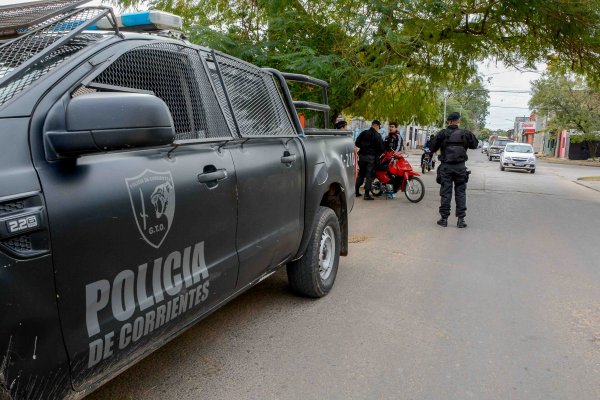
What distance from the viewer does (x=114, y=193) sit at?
2.02m

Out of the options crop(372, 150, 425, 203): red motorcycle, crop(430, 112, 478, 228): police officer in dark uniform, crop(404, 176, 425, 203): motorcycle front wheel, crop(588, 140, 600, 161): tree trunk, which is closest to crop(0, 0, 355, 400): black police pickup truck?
crop(430, 112, 478, 228): police officer in dark uniform

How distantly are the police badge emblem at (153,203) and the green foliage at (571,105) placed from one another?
39773mm

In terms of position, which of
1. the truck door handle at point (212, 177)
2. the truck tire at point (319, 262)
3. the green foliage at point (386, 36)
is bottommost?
the truck tire at point (319, 262)

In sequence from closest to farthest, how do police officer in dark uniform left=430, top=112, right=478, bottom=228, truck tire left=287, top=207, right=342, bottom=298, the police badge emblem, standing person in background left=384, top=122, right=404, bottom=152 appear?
the police badge emblem
truck tire left=287, top=207, right=342, bottom=298
police officer in dark uniform left=430, top=112, right=478, bottom=228
standing person in background left=384, top=122, right=404, bottom=152

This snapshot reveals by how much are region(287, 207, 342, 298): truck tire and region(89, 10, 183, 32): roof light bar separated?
1.99m

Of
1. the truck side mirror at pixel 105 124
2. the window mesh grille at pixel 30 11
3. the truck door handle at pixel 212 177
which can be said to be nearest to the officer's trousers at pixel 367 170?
the truck door handle at pixel 212 177

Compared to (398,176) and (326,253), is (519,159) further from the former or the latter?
(326,253)

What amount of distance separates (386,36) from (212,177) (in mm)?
7179

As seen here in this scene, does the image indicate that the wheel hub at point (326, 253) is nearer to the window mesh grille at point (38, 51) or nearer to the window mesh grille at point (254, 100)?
the window mesh grille at point (254, 100)

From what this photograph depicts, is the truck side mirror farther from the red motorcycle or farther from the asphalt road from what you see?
the red motorcycle

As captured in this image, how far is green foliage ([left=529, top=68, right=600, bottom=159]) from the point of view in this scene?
122 ft

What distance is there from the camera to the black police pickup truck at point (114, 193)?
1.70 metres

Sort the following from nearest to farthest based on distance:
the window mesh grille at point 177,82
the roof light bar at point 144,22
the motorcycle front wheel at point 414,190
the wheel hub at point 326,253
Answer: the window mesh grille at point 177,82, the roof light bar at point 144,22, the wheel hub at point 326,253, the motorcycle front wheel at point 414,190

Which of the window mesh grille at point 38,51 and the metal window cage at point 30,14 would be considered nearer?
the window mesh grille at point 38,51
